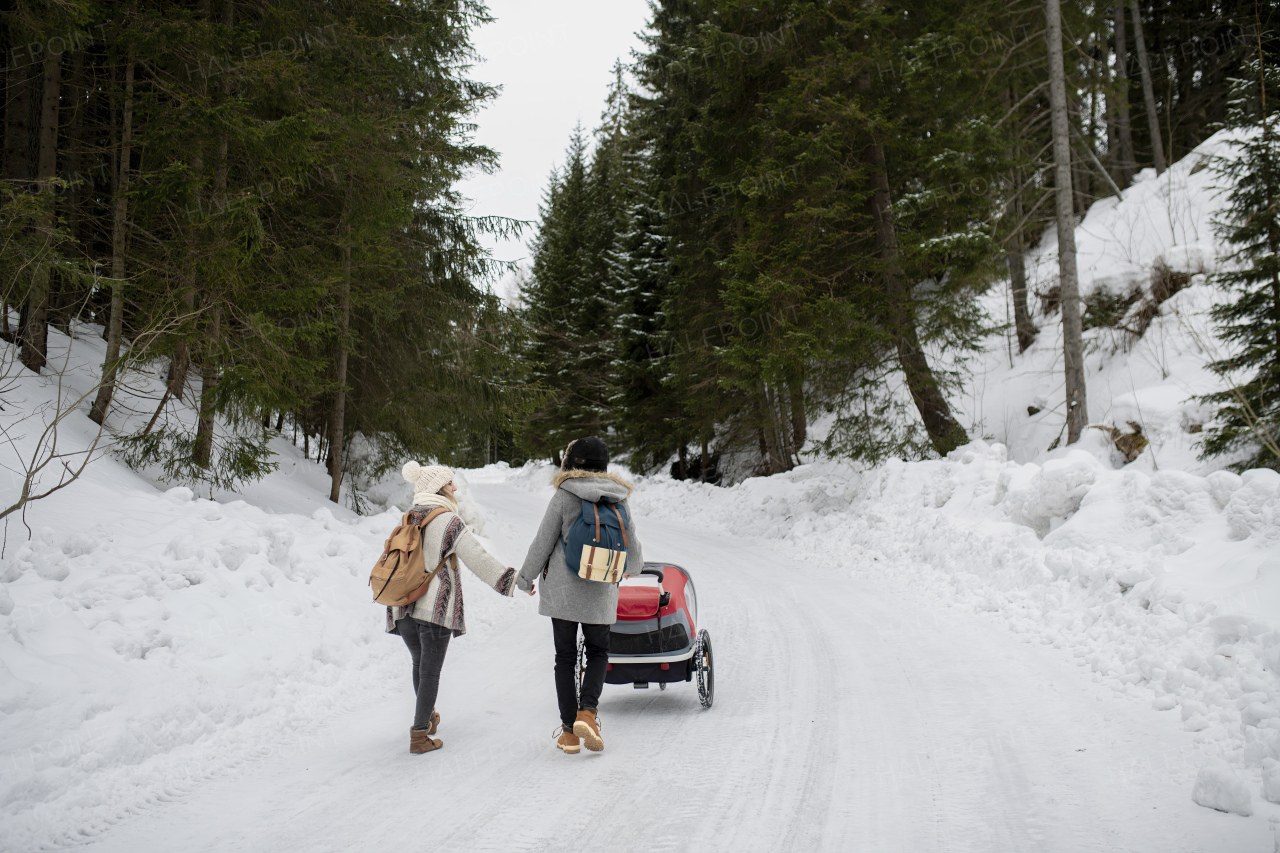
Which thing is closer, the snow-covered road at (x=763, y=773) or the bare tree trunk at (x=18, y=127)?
the snow-covered road at (x=763, y=773)

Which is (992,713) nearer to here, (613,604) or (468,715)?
(613,604)

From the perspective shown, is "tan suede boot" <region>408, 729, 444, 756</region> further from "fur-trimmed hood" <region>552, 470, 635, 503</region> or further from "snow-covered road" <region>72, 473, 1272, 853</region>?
"fur-trimmed hood" <region>552, 470, 635, 503</region>

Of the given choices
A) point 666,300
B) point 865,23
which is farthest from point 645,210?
point 865,23

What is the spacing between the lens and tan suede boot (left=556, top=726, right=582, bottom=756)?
4211 millimetres

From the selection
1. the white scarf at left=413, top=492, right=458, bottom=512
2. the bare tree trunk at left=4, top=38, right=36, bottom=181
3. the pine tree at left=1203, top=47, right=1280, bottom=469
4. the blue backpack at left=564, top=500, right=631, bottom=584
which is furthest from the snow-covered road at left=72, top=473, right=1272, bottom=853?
the bare tree trunk at left=4, top=38, right=36, bottom=181

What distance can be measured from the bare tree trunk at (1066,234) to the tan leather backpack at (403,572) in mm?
11242

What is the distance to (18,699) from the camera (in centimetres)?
378

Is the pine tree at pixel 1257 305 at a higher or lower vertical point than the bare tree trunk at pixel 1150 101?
lower

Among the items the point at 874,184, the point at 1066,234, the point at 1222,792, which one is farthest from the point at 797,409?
the point at 1222,792

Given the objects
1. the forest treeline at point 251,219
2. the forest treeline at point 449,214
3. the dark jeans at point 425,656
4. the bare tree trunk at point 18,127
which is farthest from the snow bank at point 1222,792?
the bare tree trunk at point 18,127

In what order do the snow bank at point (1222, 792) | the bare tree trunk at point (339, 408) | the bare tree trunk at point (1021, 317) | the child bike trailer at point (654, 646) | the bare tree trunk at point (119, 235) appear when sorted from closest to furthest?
the snow bank at point (1222, 792) < the child bike trailer at point (654, 646) < the bare tree trunk at point (119, 235) < the bare tree trunk at point (339, 408) < the bare tree trunk at point (1021, 317)

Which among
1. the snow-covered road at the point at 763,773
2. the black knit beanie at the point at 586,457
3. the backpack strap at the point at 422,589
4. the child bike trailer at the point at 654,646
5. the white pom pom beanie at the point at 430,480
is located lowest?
the snow-covered road at the point at 763,773

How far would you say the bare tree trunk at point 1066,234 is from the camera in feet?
37.8

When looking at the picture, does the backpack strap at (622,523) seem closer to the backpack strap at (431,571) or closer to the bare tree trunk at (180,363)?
the backpack strap at (431,571)
